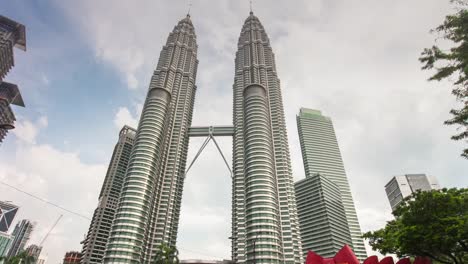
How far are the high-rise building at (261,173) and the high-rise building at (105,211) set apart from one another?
86.3m

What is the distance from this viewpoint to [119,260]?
97.9 m

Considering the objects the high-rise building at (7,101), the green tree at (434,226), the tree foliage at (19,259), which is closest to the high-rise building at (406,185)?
the green tree at (434,226)

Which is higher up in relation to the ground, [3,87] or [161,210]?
[3,87]

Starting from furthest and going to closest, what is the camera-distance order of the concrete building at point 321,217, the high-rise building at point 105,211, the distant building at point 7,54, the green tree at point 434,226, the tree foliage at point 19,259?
the concrete building at point 321,217, the high-rise building at point 105,211, the distant building at point 7,54, the tree foliage at point 19,259, the green tree at point 434,226

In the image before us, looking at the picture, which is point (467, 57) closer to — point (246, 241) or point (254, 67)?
point (246, 241)

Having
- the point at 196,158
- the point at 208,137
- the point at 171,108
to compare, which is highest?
the point at 171,108

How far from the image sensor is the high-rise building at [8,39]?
5143 inches

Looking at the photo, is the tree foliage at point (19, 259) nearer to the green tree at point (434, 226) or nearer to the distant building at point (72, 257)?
the green tree at point (434, 226)

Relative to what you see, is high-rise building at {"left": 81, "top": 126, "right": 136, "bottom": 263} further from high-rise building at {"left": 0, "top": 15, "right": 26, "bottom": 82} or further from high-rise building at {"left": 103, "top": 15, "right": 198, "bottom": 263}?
high-rise building at {"left": 0, "top": 15, "right": 26, "bottom": 82}

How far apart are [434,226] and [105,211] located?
614ft

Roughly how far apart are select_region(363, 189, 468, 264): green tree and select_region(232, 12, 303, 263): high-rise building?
67634mm

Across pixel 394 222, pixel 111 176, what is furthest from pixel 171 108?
pixel 394 222

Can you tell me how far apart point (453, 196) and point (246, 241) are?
99.7 m

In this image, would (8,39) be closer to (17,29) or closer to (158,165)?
(17,29)
